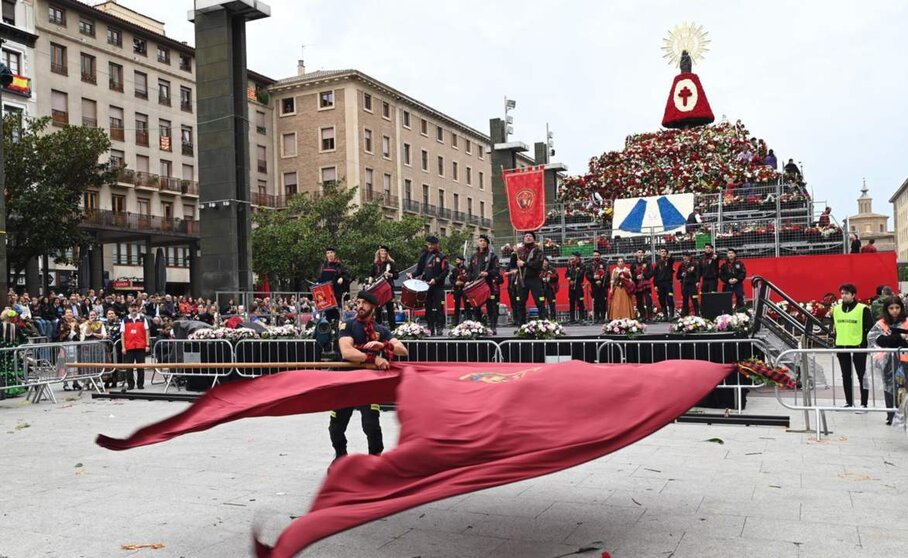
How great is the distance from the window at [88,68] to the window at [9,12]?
5.34 metres

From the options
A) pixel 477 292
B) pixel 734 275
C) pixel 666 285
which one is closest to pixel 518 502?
pixel 477 292

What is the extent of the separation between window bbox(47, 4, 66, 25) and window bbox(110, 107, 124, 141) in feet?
20.0

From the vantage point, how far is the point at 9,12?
147 feet

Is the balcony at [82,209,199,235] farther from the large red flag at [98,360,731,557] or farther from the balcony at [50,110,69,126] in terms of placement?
the large red flag at [98,360,731,557]

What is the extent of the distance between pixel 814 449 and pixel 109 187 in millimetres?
49876

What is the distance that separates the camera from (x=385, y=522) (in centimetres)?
625

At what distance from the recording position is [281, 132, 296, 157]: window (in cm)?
6581

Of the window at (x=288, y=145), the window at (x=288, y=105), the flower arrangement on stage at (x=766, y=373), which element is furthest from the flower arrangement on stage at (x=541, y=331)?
the window at (x=288, y=105)

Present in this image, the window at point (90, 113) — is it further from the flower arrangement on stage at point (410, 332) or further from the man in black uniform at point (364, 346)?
the man in black uniform at point (364, 346)

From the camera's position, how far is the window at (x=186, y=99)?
192 feet

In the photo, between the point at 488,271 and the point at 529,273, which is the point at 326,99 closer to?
the point at 529,273

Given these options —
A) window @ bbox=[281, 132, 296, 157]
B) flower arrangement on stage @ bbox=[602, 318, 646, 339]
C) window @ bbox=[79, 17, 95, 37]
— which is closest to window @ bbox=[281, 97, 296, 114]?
window @ bbox=[281, 132, 296, 157]

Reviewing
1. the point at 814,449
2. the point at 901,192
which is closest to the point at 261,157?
the point at 814,449

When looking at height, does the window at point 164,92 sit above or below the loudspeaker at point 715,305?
above
